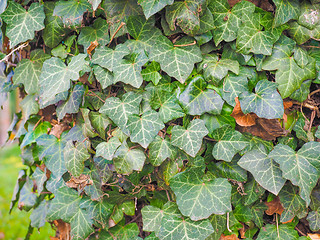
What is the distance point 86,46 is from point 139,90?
32 centimetres

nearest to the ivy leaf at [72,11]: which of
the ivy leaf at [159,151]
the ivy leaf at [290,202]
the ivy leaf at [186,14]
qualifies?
the ivy leaf at [186,14]

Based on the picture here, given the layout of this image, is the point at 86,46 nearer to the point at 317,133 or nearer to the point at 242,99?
the point at 242,99

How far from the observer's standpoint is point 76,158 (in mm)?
1258

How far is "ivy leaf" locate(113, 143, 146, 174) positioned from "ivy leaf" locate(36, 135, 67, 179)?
32cm

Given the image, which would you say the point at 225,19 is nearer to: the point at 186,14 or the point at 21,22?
the point at 186,14

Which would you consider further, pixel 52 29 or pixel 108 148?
pixel 52 29

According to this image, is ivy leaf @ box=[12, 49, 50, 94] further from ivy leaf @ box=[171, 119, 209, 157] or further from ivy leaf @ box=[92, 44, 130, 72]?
ivy leaf @ box=[171, 119, 209, 157]

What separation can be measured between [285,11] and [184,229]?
98cm

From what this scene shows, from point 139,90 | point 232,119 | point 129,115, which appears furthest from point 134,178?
point 232,119

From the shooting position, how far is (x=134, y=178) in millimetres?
1239

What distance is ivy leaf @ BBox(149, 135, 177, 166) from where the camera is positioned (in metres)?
1.16

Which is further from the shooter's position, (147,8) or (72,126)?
(72,126)

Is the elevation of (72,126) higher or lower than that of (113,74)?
lower

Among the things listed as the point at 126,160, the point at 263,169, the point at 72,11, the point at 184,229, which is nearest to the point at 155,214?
the point at 184,229
